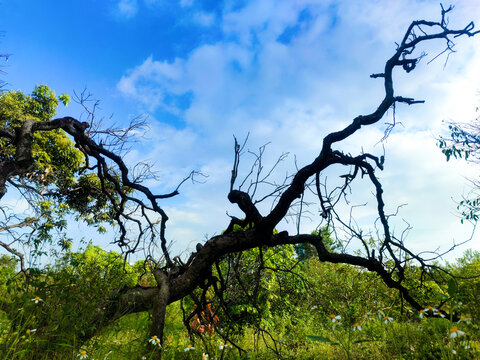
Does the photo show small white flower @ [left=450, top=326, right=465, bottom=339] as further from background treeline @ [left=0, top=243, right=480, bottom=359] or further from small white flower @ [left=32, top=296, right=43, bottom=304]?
small white flower @ [left=32, top=296, right=43, bottom=304]

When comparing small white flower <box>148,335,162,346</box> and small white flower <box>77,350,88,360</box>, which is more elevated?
small white flower <box>148,335,162,346</box>

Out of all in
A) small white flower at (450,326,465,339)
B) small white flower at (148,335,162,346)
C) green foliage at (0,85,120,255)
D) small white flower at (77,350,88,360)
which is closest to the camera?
small white flower at (450,326,465,339)

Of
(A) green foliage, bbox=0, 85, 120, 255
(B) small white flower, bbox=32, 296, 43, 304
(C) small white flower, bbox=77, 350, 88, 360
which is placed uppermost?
(A) green foliage, bbox=0, 85, 120, 255

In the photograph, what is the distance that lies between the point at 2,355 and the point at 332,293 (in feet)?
32.7

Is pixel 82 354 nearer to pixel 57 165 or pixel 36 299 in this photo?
pixel 36 299

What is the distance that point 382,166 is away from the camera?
11.6ft

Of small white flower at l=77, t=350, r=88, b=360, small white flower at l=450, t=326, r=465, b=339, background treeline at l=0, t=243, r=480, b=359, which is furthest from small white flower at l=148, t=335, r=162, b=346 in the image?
small white flower at l=450, t=326, r=465, b=339

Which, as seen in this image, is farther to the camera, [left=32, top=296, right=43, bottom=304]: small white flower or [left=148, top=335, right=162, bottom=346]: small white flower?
[left=32, top=296, right=43, bottom=304]: small white flower

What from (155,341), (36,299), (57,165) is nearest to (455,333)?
(155,341)

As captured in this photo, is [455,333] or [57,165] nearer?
[455,333]

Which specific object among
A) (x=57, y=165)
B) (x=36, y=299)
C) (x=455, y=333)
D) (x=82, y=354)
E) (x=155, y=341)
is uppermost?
(x=57, y=165)

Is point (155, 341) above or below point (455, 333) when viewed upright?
below

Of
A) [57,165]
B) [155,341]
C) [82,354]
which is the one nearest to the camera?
[82,354]

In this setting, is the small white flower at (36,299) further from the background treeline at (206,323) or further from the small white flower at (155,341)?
the small white flower at (155,341)
